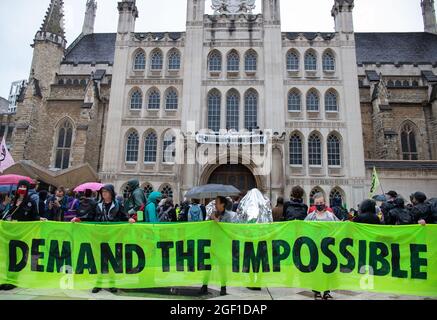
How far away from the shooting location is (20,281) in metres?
5.76

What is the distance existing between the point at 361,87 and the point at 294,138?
929cm

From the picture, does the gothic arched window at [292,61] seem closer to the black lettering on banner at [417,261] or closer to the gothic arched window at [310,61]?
the gothic arched window at [310,61]

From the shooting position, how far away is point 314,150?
925 inches

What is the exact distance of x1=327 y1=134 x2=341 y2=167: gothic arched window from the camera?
23.2 m

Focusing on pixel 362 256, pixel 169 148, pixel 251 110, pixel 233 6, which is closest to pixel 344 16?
pixel 233 6

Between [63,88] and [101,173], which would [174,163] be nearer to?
[101,173]

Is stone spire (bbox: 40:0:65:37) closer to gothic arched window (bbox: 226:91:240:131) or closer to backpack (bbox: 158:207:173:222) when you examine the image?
gothic arched window (bbox: 226:91:240:131)

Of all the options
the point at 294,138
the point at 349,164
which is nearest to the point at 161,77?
the point at 294,138

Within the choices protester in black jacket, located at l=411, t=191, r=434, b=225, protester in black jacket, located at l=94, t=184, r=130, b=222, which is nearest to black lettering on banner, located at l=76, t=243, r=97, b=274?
protester in black jacket, located at l=94, t=184, r=130, b=222

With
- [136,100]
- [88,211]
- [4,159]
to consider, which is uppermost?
[136,100]

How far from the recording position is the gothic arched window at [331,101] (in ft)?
79.0

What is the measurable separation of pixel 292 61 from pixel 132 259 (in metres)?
22.7

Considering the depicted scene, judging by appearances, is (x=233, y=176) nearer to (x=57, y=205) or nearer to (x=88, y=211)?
(x=57, y=205)

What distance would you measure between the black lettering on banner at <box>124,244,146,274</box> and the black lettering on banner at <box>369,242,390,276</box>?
13.3 feet
